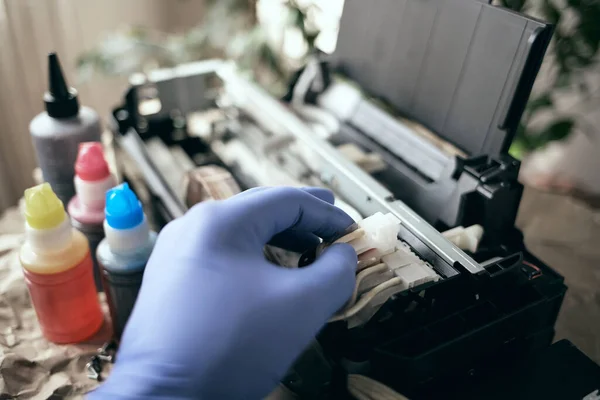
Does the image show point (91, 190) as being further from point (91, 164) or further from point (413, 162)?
point (413, 162)

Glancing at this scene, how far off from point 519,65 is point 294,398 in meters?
0.48

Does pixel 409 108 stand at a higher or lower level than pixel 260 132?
higher

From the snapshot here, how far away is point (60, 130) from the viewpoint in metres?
0.87

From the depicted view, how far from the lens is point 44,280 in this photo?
0.72m

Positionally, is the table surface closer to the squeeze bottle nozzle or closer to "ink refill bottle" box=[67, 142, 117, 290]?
"ink refill bottle" box=[67, 142, 117, 290]

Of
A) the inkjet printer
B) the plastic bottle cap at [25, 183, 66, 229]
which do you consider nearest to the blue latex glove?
the inkjet printer

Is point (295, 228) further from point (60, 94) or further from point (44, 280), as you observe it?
point (60, 94)

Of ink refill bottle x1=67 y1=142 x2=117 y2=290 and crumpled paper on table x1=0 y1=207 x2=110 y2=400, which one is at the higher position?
ink refill bottle x1=67 y1=142 x2=117 y2=290

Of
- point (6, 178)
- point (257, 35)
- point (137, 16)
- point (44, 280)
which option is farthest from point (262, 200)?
point (137, 16)

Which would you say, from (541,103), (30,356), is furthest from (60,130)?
(541,103)

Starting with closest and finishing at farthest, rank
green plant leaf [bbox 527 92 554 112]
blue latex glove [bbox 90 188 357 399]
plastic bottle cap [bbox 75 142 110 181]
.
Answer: blue latex glove [bbox 90 188 357 399] → plastic bottle cap [bbox 75 142 110 181] → green plant leaf [bbox 527 92 554 112]

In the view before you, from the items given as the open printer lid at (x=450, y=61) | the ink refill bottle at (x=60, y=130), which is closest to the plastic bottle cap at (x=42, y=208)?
the ink refill bottle at (x=60, y=130)

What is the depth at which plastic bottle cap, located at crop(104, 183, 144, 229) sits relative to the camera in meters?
0.67

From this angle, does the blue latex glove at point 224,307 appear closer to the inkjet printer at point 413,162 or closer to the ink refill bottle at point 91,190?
the inkjet printer at point 413,162
